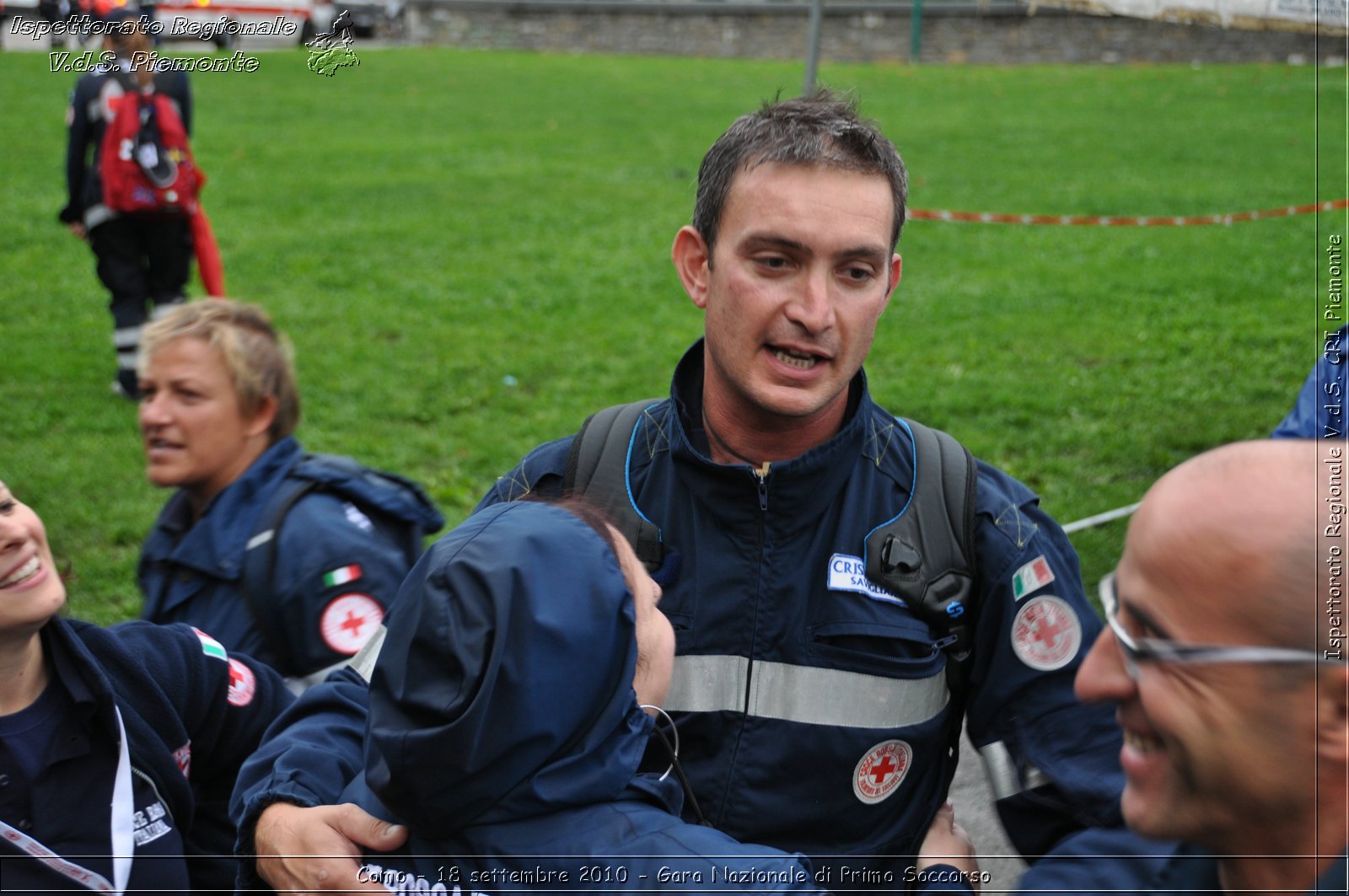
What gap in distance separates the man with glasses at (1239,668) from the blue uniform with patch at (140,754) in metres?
1.90

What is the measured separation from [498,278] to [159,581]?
7707 mm

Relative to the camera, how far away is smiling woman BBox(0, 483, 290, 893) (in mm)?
2377

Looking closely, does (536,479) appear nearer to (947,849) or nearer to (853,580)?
(853,580)

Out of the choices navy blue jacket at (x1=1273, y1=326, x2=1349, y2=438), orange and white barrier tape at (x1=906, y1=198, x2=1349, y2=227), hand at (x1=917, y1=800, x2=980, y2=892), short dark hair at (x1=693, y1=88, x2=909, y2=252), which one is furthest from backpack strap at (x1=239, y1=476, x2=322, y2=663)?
orange and white barrier tape at (x1=906, y1=198, x2=1349, y2=227)

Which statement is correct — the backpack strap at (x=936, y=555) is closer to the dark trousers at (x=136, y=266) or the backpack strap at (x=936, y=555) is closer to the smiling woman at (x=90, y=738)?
the smiling woman at (x=90, y=738)

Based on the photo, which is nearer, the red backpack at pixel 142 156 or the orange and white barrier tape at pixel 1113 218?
the red backpack at pixel 142 156

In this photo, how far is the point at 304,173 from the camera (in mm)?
14648

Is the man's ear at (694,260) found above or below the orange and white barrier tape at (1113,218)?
below

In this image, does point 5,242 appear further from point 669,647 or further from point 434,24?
point 434,24

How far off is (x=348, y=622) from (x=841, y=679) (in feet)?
4.39

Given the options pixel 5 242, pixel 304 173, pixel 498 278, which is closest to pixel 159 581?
pixel 498 278

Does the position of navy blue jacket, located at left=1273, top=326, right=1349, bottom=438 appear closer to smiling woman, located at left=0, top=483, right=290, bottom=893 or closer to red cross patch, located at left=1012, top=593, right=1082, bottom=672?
red cross patch, located at left=1012, top=593, right=1082, bottom=672

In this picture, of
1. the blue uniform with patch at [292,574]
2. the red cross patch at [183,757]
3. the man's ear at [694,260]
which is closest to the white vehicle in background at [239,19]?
the blue uniform with patch at [292,574]

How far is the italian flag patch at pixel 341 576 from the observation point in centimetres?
308
